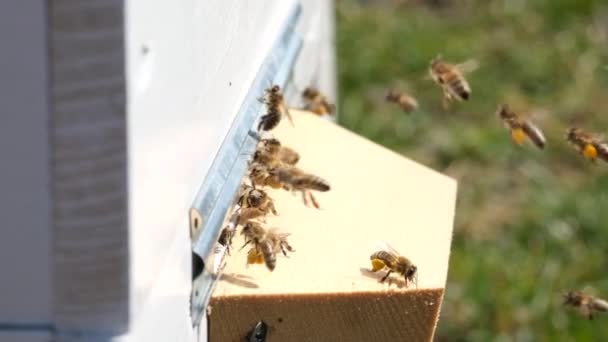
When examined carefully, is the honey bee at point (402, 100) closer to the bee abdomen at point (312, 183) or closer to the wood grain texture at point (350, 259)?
the wood grain texture at point (350, 259)

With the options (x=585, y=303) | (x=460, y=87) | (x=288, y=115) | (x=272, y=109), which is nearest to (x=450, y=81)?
(x=460, y=87)

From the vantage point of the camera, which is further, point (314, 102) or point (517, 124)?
point (517, 124)

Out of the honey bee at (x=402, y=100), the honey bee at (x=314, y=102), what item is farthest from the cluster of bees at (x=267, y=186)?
the honey bee at (x=402, y=100)

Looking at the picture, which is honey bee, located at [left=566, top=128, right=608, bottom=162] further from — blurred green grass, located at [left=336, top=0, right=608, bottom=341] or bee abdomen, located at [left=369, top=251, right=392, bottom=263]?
bee abdomen, located at [left=369, top=251, right=392, bottom=263]

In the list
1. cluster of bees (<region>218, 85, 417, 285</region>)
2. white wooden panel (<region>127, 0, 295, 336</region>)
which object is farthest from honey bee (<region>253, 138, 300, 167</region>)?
white wooden panel (<region>127, 0, 295, 336</region>)

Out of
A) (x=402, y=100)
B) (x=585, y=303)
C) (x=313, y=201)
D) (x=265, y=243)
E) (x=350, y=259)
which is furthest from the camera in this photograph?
(x=402, y=100)

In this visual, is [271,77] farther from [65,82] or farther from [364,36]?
[364,36]

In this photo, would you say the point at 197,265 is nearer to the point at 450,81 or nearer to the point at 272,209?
the point at 272,209
